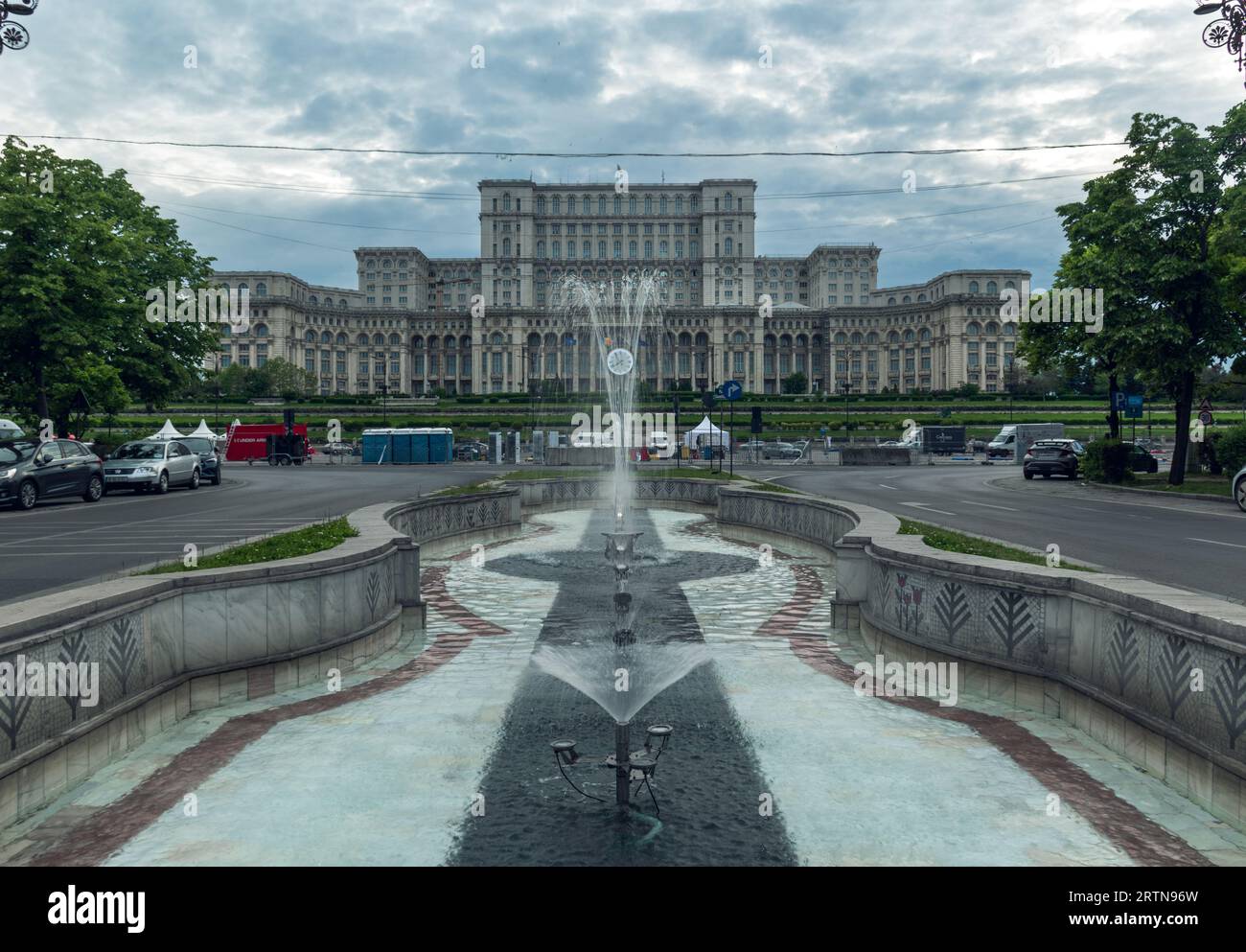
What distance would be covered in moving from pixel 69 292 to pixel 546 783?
29371 millimetres

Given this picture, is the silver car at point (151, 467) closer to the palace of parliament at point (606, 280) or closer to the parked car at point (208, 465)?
the parked car at point (208, 465)

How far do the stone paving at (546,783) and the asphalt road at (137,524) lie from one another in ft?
17.6

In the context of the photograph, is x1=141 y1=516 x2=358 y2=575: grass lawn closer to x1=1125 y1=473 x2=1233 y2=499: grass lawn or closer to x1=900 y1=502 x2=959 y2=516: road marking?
x1=900 y1=502 x2=959 y2=516: road marking

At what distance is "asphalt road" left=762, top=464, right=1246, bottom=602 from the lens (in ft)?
38.1

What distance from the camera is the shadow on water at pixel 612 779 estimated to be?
162 inches

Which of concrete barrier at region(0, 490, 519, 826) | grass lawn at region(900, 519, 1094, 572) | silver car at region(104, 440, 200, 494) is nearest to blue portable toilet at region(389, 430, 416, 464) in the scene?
silver car at region(104, 440, 200, 494)

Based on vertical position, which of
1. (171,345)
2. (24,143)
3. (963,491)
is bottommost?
(963,491)

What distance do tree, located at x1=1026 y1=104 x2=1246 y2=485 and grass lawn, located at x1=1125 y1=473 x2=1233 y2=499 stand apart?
0.72 m

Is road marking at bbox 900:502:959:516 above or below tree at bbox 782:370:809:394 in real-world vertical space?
below

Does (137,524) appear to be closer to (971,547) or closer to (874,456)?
(971,547)

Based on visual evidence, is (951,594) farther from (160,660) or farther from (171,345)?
(171,345)
